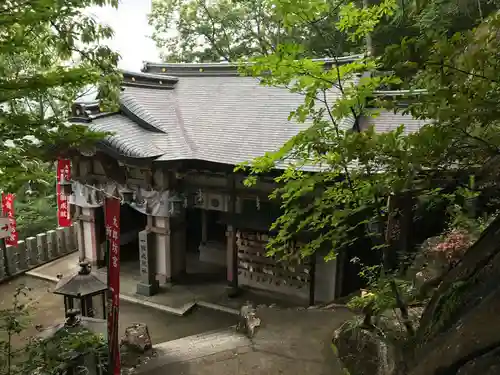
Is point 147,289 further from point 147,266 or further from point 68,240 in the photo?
point 68,240

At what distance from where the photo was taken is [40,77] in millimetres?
3496

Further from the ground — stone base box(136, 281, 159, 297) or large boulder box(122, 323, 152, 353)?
large boulder box(122, 323, 152, 353)

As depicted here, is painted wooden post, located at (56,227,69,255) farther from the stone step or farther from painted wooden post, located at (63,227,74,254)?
the stone step

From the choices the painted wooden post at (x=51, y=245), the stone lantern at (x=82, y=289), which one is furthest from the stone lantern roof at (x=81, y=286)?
the painted wooden post at (x=51, y=245)

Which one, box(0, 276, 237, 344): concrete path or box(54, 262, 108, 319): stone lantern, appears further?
box(0, 276, 237, 344): concrete path

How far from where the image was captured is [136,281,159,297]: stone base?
1188 centimetres

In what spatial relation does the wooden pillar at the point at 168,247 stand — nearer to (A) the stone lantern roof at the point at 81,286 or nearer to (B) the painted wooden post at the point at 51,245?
(A) the stone lantern roof at the point at 81,286

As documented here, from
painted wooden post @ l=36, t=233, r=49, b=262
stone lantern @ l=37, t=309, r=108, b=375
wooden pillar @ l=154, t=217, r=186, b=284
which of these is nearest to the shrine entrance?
wooden pillar @ l=154, t=217, r=186, b=284

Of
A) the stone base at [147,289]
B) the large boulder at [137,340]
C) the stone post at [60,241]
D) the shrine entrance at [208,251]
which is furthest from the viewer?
the stone post at [60,241]

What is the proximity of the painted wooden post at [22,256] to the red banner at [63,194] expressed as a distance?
1.82 m

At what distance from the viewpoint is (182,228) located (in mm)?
12406

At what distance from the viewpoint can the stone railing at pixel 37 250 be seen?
13.5 m

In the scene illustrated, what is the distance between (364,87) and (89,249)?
12.9m

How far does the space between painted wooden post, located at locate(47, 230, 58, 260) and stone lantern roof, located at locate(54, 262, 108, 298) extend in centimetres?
906
